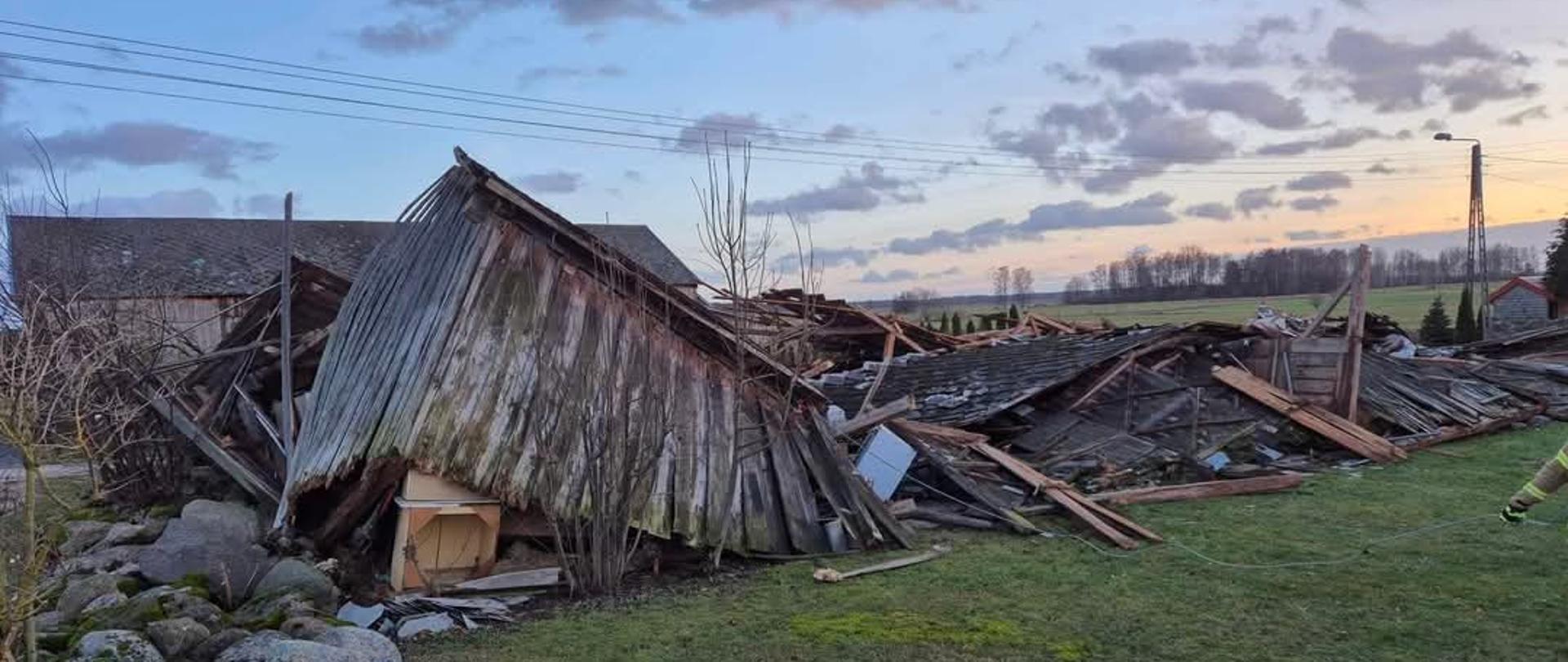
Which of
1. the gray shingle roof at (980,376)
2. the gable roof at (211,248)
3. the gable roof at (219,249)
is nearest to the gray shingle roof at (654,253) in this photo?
the gable roof at (219,249)

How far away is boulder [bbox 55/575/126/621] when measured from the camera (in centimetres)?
664

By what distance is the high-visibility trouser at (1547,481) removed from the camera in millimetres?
5930

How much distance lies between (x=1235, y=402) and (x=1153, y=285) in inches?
1913

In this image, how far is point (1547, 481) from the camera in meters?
6.05

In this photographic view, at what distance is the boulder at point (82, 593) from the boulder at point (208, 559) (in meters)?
0.37

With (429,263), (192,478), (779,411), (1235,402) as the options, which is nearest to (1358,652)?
(779,411)

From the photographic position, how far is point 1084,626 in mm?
6742

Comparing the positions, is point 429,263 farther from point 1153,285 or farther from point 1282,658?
point 1153,285

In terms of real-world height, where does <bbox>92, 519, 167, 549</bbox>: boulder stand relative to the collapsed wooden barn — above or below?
below

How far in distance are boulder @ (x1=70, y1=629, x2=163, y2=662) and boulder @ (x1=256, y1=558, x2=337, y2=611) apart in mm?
1470

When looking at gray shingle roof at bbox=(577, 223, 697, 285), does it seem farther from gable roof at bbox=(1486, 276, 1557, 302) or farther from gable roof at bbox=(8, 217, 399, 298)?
gable roof at bbox=(1486, 276, 1557, 302)

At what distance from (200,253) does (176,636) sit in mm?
29393

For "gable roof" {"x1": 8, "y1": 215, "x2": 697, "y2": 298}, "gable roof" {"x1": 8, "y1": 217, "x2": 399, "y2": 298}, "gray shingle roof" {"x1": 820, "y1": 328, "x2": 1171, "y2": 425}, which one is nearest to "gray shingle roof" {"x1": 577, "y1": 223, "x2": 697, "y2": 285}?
"gable roof" {"x1": 8, "y1": 215, "x2": 697, "y2": 298}

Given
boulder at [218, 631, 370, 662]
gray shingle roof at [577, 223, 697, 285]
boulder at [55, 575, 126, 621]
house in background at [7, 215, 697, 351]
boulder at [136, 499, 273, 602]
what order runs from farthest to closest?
gray shingle roof at [577, 223, 697, 285], house in background at [7, 215, 697, 351], boulder at [136, 499, 273, 602], boulder at [55, 575, 126, 621], boulder at [218, 631, 370, 662]
